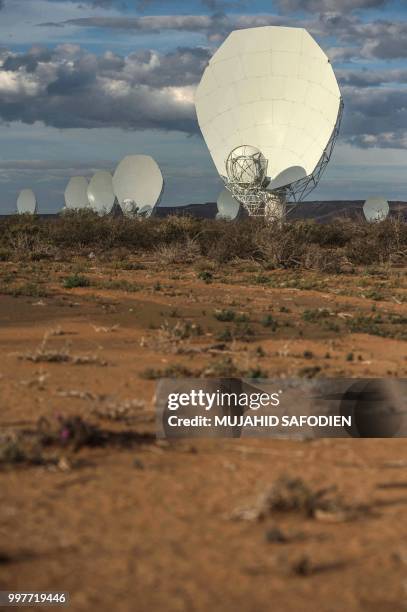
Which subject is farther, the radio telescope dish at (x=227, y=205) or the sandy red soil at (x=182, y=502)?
the radio telescope dish at (x=227, y=205)

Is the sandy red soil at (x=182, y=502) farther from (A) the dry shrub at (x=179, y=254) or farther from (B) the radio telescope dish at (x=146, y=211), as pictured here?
(B) the radio telescope dish at (x=146, y=211)

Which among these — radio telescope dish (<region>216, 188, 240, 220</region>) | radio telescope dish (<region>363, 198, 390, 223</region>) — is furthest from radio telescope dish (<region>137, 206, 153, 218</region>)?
radio telescope dish (<region>363, 198, 390, 223</region>)

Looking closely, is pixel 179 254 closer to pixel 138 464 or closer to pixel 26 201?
pixel 138 464

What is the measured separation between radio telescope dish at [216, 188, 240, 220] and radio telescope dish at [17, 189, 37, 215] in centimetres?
1429

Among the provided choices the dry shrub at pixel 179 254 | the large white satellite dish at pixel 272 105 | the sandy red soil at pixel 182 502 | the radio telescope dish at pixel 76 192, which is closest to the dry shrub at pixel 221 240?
the dry shrub at pixel 179 254

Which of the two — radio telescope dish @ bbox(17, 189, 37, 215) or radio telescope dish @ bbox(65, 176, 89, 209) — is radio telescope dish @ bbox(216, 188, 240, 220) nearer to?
radio telescope dish @ bbox(65, 176, 89, 209)

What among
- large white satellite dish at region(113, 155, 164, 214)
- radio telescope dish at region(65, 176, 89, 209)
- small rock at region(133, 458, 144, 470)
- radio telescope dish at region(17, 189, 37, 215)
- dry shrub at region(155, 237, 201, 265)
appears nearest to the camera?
small rock at region(133, 458, 144, 470)

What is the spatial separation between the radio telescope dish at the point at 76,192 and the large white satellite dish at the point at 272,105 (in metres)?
26.2

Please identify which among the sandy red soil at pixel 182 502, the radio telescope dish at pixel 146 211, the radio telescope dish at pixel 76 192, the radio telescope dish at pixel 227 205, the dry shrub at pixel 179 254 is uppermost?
the radio telescope dish at pixel 76 192

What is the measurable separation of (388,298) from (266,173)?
1713 centimetres

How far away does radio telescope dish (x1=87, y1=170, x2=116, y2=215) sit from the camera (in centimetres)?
5334

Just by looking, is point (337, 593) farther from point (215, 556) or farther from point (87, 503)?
point (87, 503)

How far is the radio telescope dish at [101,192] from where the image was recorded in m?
53.3

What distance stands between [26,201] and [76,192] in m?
4.56
